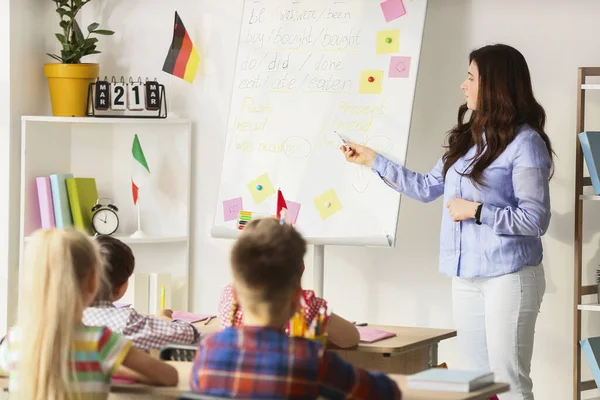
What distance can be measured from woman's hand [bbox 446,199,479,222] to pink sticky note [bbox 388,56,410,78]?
0.79m

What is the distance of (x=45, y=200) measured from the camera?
4441 millimetres

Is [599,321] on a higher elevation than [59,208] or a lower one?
lower

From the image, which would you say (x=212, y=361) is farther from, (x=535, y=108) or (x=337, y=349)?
(x=535, y=108)

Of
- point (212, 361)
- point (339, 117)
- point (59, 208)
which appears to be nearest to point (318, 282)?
point (339, 117)

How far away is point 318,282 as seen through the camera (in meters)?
4.09

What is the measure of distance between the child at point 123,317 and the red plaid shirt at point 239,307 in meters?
0.13

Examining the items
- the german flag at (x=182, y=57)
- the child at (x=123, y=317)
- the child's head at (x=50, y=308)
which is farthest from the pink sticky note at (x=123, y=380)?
the german flag at (x=182, y=57)

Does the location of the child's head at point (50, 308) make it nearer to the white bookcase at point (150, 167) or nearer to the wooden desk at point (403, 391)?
the wooden desk at point (403, 391)

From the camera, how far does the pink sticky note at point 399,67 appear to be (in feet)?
12.9

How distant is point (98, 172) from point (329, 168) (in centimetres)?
135

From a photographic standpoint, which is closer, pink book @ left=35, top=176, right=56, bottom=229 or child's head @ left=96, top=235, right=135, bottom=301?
child's head @ left=96, top=235, right=135, bottom=301

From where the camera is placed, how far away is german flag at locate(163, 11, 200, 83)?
4.58 metres


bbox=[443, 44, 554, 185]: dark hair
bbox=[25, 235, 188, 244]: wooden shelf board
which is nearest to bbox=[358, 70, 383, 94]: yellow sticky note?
bbox=[443, 44, 554, 185]: dark hair

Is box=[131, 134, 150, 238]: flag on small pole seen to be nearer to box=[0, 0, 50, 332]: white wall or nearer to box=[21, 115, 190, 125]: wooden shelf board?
box=[21, 115, 190, 125]: wooden shelf board
